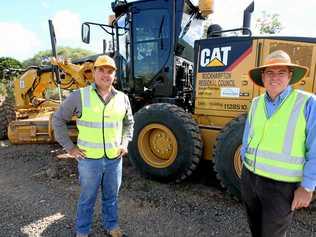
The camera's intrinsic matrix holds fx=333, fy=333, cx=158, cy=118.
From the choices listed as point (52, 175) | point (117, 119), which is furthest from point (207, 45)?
point (52, 175)

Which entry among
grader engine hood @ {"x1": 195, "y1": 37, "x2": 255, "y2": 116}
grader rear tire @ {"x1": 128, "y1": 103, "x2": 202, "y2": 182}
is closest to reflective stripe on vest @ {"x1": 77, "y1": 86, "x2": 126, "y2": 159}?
grader rear tire @ {"x1": 128, "y1": 103, "x2": 202, "y2": 182}

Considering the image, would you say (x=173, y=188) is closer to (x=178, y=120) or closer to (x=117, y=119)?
(x=178, y=120)

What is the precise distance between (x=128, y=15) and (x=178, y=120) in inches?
90.8

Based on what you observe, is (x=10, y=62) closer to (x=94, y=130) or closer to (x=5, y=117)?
(x=5, y=117)

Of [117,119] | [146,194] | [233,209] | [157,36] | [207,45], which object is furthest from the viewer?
[157,36]

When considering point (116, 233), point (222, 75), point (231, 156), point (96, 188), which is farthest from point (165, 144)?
point (96, 188)

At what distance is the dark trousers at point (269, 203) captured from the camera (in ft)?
7.28

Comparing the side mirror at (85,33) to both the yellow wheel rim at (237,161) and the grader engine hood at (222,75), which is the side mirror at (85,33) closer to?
the grader engine hood at (222,75)

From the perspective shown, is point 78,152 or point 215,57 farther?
point 215,57

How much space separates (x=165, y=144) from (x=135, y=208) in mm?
1101

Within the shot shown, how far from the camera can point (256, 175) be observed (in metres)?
2.36

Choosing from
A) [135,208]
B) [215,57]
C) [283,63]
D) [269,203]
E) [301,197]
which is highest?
[215,57]

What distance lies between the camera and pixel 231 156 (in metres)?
4.05

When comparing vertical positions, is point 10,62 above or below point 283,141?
above
